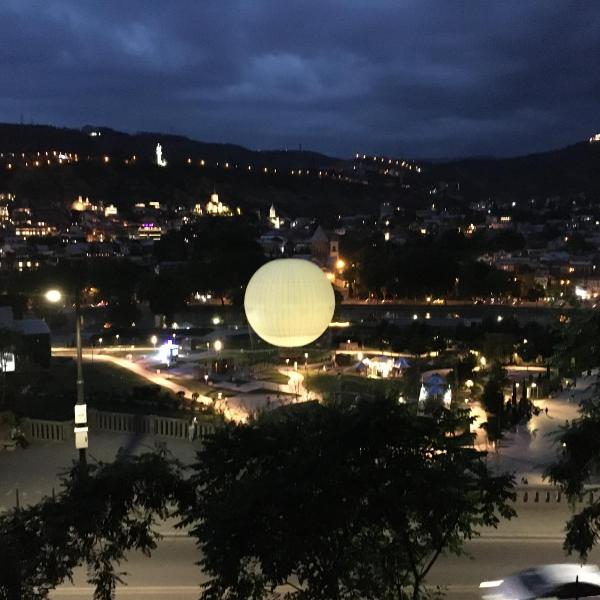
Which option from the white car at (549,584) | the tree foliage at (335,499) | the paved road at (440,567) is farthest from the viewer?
the paved road at (440,567)

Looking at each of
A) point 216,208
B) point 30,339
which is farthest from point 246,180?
point 30,339

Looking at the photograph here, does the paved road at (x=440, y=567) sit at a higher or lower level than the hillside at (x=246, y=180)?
lower

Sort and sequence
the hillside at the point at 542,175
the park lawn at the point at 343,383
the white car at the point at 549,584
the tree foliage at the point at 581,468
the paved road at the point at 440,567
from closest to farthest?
the tree foliage at the point at 581,468, the white car at the point at 549,584, the paved road at the point at 440,567, the park lawn at the point at 343,383, the hillside at the point at 542,175

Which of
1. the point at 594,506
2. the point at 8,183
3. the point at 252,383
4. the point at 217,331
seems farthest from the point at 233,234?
the point at 8,183

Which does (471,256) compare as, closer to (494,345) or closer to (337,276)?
(337,276)

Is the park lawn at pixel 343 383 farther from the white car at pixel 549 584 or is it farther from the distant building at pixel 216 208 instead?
the distant building at pixel 216 208

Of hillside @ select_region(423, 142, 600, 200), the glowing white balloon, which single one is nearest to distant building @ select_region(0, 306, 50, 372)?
the glowing white balloon

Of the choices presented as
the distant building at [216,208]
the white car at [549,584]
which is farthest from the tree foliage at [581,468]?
the distant building at [216,208]
